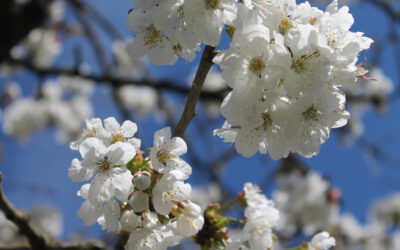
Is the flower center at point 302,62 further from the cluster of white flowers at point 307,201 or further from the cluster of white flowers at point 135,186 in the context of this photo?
the cluster of white flowers at point 307,201

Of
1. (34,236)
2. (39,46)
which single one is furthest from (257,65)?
(39,46)

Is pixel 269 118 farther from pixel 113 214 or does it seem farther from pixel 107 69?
pixel 107 69

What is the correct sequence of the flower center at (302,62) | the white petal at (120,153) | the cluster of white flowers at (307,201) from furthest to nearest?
the cluster of white flowers at (307,201) → the white petal at (120,153) → the flower center at (302,62)

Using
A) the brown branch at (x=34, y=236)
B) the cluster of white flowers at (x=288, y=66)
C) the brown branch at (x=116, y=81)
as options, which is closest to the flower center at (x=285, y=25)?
the cluster of white flowers at (x=288, y=66)

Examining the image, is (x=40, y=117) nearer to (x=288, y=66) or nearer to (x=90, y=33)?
(x=90, y=33)

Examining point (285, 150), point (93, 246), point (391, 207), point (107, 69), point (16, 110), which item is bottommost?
point (93, 246)


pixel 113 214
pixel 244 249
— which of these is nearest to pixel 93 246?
pixel 113 214
